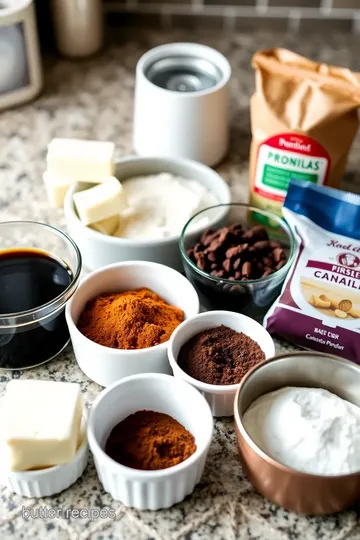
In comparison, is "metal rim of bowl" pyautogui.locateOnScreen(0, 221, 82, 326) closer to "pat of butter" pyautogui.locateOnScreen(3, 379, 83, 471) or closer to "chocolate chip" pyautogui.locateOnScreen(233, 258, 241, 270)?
"pat of butter" pyautogui.locateOnScreen(3, 379, 83, 471)

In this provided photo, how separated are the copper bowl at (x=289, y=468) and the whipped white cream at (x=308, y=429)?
18 millimetres

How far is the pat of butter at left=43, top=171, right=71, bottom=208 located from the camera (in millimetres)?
1078

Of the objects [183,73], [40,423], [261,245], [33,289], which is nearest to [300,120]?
[261,245]

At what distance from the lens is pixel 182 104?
1.14 metres

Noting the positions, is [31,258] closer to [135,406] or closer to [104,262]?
[104,262]

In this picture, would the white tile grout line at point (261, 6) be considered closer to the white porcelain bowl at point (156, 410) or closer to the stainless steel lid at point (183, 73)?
the stainless steel lid at point (183, 73)

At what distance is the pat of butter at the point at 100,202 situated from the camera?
101cm

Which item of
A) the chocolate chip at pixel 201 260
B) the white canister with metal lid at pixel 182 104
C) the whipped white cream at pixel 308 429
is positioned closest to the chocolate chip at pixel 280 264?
the chocolate chip at pixel 201 260

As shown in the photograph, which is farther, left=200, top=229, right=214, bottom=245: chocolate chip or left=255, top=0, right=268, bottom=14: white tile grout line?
left=255, top=0, right=268, bottom=14: white tile grout line

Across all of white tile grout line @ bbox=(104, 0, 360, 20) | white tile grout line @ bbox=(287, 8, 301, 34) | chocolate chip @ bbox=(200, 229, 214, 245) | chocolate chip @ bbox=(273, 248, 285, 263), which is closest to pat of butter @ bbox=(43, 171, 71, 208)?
chocolate chip @ bbox=(200, 229, 214, 245)

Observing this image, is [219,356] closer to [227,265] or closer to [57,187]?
[227,265]

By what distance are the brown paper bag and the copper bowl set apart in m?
0.33

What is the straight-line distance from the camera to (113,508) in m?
0.78

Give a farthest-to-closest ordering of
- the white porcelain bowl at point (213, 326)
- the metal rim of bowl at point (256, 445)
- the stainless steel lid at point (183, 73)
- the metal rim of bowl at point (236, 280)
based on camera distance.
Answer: the stainless steel lid at point (183, 73) → the metal rim of bowl at point (236, 280) → the white porcelain bowl at point (213, 326) → the metal rim of bowl at point (256, 445)
